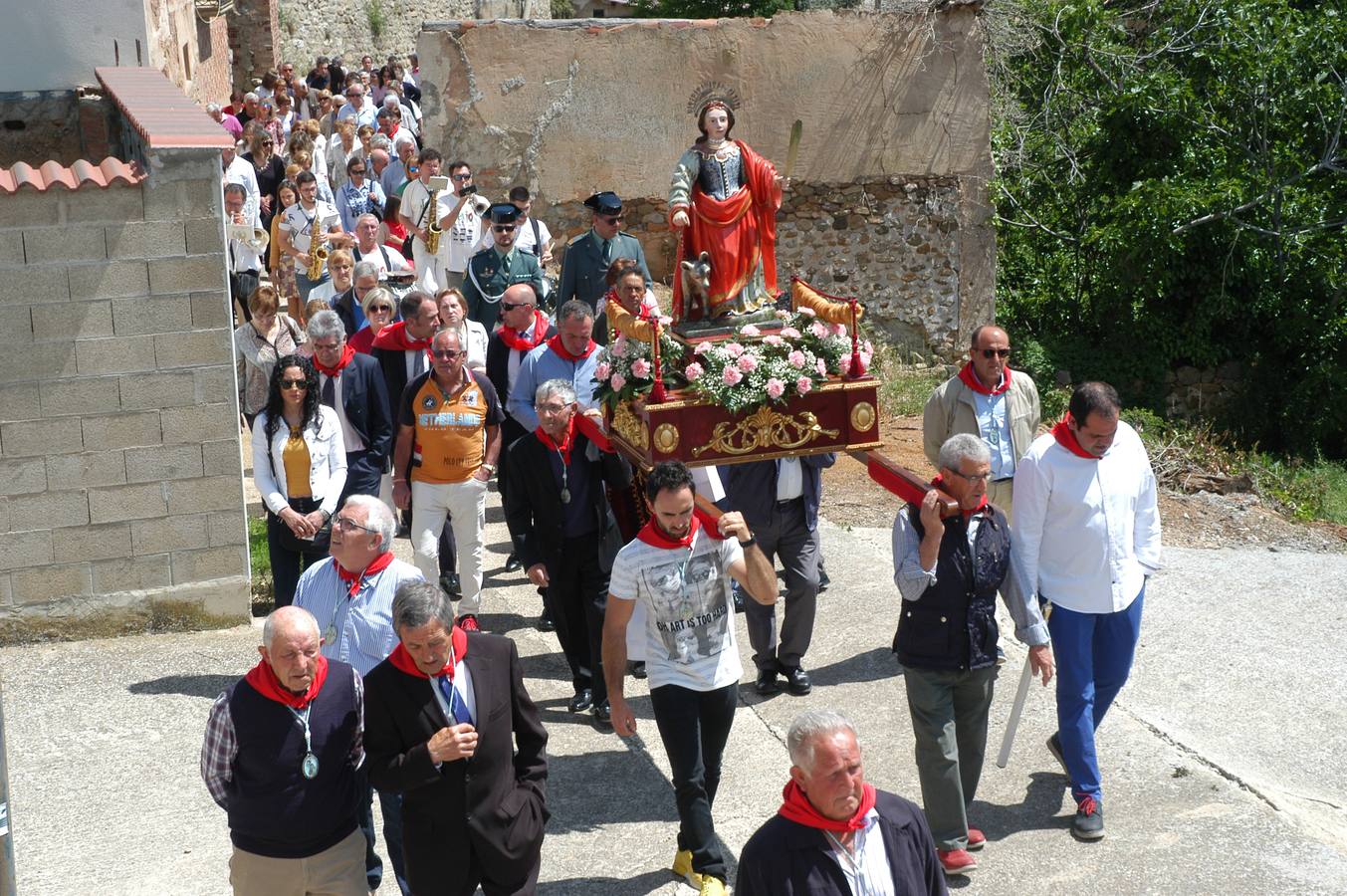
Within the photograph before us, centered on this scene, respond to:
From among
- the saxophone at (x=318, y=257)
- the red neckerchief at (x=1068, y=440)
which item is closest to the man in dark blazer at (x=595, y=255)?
the saxophone at (x=318, y=257)

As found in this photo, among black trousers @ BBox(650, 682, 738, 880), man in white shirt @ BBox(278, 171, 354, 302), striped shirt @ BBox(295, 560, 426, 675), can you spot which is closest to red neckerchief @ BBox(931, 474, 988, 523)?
black trousers @ BBox(650, 682, 738, 880)

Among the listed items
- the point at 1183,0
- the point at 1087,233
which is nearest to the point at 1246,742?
the point at 1087,233

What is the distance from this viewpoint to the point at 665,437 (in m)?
6.93

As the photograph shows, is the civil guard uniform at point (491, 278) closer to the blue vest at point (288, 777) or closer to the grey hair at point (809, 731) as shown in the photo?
the blue vest at point (288, 777)

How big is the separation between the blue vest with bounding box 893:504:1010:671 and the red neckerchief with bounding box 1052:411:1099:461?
66 cm

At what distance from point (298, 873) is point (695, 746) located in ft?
5.53

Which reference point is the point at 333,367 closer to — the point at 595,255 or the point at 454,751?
the point at 595,255

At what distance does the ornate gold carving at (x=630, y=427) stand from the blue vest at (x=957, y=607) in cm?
154

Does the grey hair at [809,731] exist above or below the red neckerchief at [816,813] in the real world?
above

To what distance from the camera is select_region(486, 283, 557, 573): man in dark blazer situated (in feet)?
29.1

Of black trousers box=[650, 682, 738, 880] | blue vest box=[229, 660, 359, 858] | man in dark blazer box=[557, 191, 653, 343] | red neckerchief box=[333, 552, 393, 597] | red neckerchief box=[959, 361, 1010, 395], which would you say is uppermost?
man in dark blazer box=[557, 191, 653, 343]

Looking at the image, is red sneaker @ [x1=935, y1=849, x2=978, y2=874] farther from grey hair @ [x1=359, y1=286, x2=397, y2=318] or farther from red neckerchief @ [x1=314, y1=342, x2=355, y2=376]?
grey hair @ [x1=359, y1=286, x2=397, y2=318]

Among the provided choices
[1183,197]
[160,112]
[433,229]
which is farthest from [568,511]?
[1183,197]

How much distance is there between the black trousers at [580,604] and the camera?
734 cm
